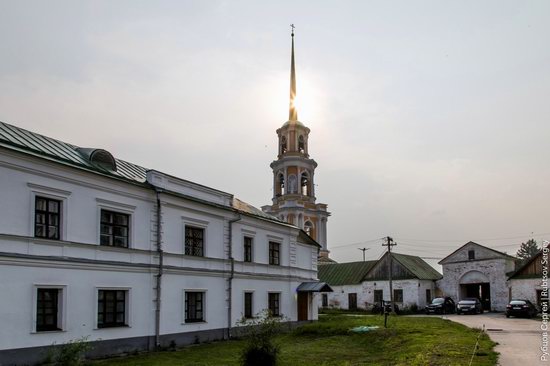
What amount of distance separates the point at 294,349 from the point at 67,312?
7712 mm

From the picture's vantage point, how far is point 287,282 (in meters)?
27.7

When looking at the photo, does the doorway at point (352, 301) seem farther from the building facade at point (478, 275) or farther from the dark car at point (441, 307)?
the dark car at point (441, 307)

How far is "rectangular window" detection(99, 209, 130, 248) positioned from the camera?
17469 millimetres

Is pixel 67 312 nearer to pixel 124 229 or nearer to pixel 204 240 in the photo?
pixel 124 229

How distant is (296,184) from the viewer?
51844 millimetres

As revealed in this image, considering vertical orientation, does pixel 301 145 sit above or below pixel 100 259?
above

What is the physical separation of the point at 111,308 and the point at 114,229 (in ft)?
8.47

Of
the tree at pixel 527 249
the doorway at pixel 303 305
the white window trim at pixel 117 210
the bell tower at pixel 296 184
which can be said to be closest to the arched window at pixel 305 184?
the bell tower at pixel 296 184

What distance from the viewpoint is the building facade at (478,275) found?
4109 cm

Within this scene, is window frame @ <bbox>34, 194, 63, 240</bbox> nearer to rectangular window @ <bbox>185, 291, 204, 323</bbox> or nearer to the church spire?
rectangular window @ <bbox>185, 291, 204, 323</bbox>

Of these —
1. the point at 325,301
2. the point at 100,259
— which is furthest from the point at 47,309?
the point at 325,301

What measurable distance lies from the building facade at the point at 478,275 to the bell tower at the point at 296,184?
13613mm

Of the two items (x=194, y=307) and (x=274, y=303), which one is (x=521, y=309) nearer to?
(x=274, y=303)

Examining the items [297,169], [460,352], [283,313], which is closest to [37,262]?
[460,352]
